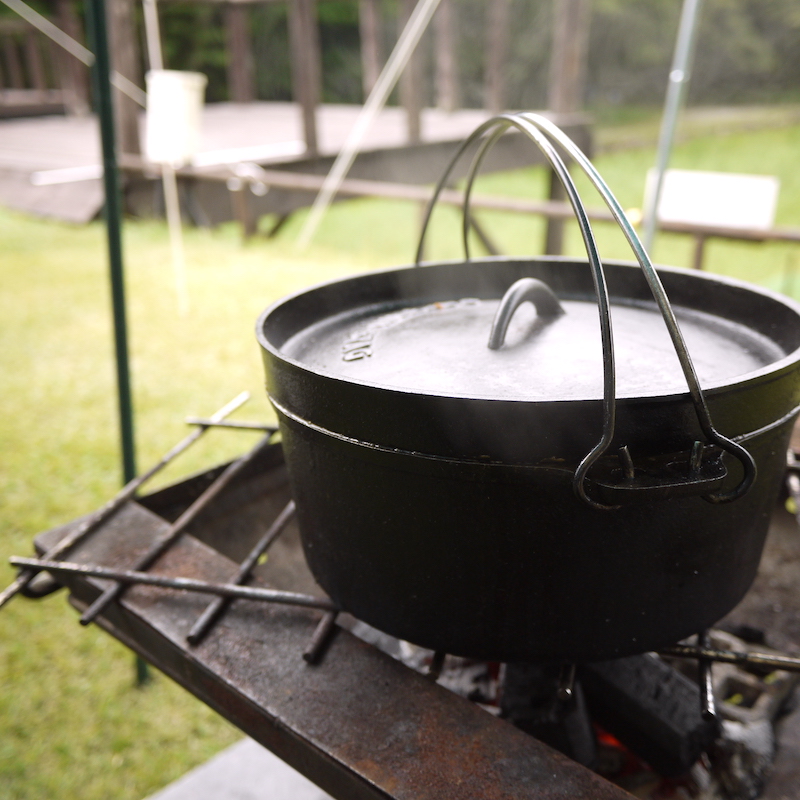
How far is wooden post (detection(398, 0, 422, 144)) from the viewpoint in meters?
7.31

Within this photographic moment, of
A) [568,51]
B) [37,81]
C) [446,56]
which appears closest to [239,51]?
[446,56]

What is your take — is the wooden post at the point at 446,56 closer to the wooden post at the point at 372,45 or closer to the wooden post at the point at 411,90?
the wooden post at the point at 372,45

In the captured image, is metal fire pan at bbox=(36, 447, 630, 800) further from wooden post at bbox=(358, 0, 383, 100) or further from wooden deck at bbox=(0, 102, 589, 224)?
wooden post at bbox=(358, 0, 383, 100)

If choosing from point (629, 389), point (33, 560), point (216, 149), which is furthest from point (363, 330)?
point (216, 149)

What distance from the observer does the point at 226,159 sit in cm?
795

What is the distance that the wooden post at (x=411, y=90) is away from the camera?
7.31m

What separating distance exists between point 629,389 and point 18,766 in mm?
1858

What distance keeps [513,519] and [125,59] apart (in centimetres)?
782

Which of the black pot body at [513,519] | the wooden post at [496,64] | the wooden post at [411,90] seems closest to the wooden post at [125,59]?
the wooden post at [411,90]

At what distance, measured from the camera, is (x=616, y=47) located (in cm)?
2319

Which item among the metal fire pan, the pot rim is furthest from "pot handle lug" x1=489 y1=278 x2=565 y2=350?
the metal fire pan

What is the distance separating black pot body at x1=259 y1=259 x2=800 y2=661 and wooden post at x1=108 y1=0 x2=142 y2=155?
6456mm

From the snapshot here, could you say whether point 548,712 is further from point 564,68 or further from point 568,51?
point 564,68

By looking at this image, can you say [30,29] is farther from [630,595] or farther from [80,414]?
[630,595]
